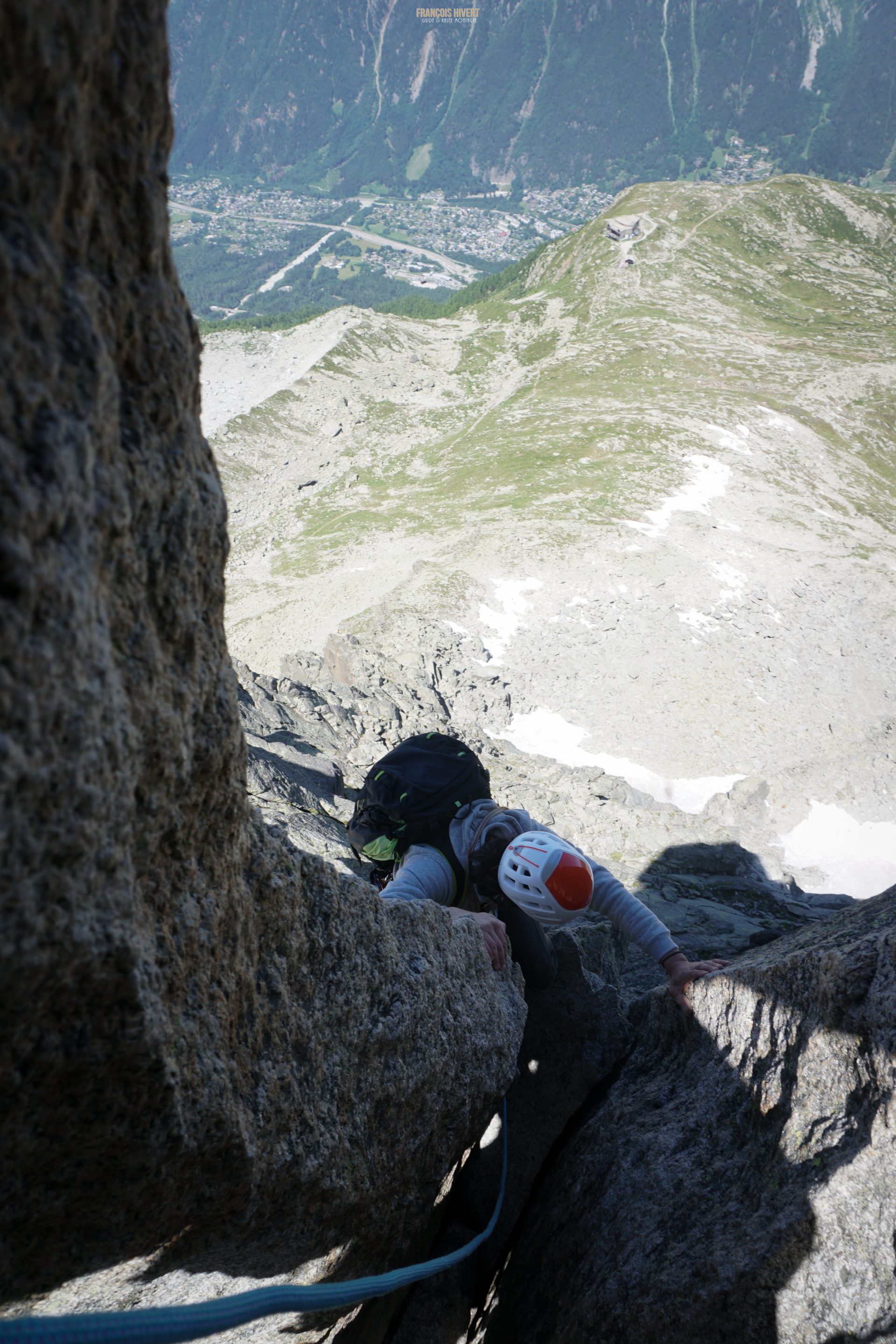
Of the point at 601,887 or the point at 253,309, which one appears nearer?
the point at 601,887

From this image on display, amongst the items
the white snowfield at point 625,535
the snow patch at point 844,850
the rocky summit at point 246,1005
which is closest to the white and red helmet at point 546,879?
the rocky summit at point 246,1005

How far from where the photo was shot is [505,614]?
941 inches

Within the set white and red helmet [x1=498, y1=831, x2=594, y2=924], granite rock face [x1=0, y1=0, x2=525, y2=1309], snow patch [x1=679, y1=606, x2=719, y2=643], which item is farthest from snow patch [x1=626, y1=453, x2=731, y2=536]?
granite rock face [x1=0, y1=0, x2=525, y2=1309]

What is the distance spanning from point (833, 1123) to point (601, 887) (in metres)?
2.27

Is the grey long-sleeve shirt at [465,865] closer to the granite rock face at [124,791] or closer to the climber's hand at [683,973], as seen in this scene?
the climber's hand at [683,973]

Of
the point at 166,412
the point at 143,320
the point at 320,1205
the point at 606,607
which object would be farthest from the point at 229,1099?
the point at 606,607

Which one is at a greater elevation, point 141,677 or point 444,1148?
point 141,677

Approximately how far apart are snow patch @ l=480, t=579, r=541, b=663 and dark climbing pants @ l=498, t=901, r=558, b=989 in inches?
643

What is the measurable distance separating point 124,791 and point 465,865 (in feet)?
12.9

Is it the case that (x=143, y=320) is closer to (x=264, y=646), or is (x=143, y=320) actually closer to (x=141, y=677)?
(x=141, y=677)

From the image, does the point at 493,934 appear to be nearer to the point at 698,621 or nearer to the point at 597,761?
the point at 597,761

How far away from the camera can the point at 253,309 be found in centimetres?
18625

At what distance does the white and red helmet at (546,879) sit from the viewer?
16.2 ft

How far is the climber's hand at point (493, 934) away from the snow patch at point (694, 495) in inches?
994
